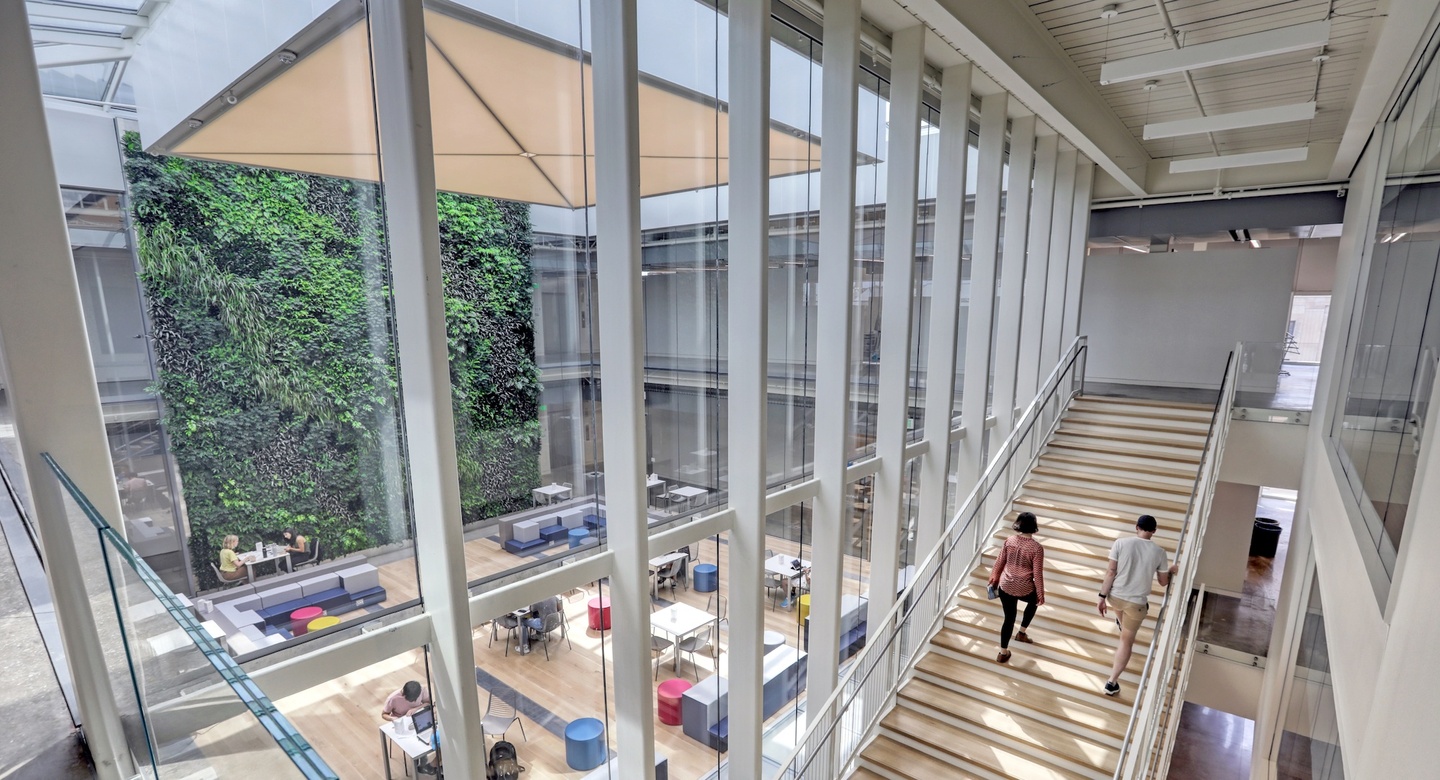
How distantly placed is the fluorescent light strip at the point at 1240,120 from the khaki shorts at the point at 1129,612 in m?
5.50

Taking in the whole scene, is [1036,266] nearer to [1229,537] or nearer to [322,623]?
[1229,537]

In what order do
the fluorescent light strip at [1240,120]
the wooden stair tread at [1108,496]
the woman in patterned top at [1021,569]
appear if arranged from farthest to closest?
the wooden stair tread at [1108,496] < the fluorescent light strip at [1240,120] < the woman in patterned top at [1021,569]

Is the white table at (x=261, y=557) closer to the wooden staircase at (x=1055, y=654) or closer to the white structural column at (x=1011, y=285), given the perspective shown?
the wooden staircase at (x=1055, y=654)

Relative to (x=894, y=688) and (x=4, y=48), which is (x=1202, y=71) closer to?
(x=894, y=688)

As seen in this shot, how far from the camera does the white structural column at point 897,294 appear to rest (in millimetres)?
7254

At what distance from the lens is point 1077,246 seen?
13.9 m

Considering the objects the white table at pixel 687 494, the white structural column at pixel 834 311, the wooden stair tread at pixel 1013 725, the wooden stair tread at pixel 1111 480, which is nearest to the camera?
the white table at pixel 687 494

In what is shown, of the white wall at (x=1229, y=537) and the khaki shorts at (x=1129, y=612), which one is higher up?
the khaki shorts at (x=1129, y=612)

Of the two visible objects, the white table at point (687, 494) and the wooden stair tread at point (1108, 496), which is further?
the wooden stair tread at point (1108, 496)

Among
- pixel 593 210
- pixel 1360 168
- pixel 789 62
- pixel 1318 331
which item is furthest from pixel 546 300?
pixel 1318 331

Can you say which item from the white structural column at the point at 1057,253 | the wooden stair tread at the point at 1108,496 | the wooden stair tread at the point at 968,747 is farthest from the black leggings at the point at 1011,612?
the white structural column at the point at 1057,253

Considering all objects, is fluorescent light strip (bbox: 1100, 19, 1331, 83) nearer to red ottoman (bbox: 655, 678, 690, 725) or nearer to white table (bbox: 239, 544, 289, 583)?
red ottoman (bbox: 655, 678, 690, 725)

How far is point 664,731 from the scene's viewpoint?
6227mm

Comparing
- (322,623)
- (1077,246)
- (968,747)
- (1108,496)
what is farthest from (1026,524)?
(1077,246)
